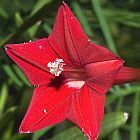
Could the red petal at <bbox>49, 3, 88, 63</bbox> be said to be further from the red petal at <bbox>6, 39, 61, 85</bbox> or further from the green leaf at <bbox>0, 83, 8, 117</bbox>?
the green leaf at <bbox>0, 83, 8, 117</bbox>

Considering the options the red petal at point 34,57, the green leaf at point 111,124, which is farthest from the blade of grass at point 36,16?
the green leaf at point 111,124

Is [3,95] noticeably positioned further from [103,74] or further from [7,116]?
[103,74]

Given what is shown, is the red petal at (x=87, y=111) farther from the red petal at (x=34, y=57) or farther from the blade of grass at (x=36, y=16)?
the blade of grass at (x=36, y=16)

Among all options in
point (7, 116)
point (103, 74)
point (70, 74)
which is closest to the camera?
point (103, 74)

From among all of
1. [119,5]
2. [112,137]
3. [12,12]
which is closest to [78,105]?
[112,137]


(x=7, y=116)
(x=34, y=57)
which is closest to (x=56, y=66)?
(x=34, y=57)

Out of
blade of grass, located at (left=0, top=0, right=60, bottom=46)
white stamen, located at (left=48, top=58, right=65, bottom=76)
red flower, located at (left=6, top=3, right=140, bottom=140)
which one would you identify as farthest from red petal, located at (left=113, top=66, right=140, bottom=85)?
blade of grass, located at (left=0, top=0, right=60, bottom=46)

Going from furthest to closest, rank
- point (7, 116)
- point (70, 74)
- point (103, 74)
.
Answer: point (7, 116)
point (70, 74)
point (103, 74)
